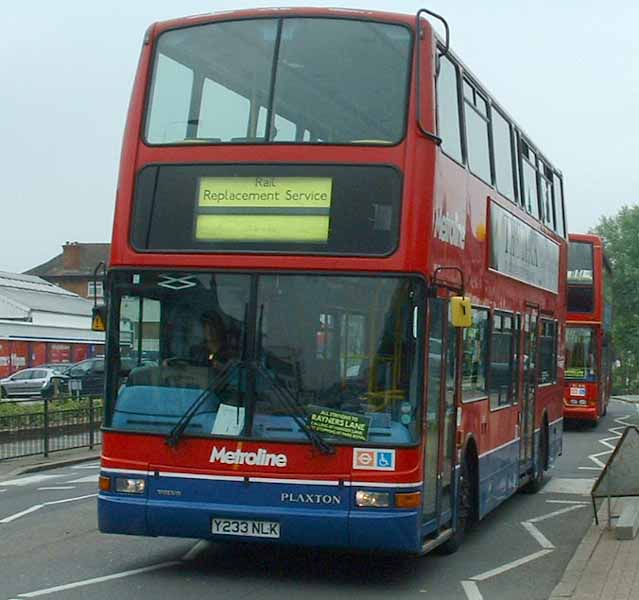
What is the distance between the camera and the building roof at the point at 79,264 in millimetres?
118312

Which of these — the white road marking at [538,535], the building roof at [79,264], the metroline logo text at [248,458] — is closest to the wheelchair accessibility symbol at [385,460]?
the metroline logo text at [248,458]

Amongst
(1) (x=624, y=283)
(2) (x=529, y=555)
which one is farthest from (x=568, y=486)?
(1) (x=624, y=283)

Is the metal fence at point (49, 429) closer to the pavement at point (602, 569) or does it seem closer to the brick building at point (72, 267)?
the pavement at point (602, 569)

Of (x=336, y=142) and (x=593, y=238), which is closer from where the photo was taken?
(x=336, y=142)

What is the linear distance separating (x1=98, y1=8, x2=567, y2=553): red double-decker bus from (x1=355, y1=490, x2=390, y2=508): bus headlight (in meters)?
0.01

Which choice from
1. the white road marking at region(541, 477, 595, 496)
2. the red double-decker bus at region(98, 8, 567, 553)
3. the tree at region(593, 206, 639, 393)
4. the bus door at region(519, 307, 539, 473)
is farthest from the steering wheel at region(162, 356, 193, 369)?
the tree at region(593, 206, 639, 393)

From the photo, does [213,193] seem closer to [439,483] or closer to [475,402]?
[439,483]

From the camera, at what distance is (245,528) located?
9578 millimetres

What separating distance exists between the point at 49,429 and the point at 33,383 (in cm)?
2597

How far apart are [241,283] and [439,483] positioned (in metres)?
2.33

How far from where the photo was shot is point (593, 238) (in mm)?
30938

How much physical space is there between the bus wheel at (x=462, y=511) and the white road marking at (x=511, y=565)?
0.52 metres

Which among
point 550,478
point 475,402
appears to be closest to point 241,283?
point 475,402

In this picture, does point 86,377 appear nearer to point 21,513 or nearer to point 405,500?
point 21,513
